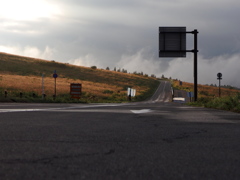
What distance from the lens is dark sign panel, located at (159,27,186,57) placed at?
30.0 metres

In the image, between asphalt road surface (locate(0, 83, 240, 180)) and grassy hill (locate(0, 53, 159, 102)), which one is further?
grassy hill (locate(0, 53, 159, 102))

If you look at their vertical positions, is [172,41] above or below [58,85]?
above

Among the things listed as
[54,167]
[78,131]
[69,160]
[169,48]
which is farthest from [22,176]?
[169,48]

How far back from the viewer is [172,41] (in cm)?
3025

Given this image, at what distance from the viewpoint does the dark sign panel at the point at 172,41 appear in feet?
98.4

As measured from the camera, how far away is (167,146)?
5.20 metres

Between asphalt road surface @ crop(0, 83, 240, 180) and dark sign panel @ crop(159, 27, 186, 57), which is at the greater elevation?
dark sign panel @ crop(159, 27, 186, 57)

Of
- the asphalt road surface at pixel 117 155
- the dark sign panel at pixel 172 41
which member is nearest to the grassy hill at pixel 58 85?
the dark sign panel at pixel 172 41

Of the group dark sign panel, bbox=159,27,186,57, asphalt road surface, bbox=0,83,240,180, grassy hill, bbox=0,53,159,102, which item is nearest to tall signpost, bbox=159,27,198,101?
dark sign panel, bbox=159,27,186,57

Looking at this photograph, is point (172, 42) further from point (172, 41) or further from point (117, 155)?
point (117, 155)

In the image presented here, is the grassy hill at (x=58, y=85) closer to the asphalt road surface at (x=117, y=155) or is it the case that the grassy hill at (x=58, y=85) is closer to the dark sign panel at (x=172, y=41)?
the dark sign panel at (x=172, y=41)

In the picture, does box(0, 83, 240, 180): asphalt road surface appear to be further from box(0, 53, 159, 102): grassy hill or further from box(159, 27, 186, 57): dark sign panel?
box(159, 27, 186, 57): dark sign panel

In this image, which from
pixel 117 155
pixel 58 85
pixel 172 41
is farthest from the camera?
pixel 58 85

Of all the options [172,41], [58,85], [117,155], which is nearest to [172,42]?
[172,41]
